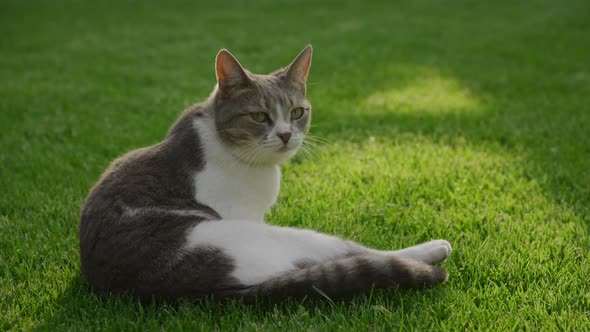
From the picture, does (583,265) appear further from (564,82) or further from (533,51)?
(533,51)

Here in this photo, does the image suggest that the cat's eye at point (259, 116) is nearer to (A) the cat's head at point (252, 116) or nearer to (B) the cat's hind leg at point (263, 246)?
(A) the cat's head at point (252, 116)

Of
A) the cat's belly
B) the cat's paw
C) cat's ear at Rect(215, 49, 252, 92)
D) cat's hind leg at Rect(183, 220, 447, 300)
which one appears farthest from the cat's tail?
cat's ear at Rect(215, 49, 252, 92)

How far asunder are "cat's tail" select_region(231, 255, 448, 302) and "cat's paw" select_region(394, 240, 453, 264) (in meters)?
0.24

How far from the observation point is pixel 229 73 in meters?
2.72

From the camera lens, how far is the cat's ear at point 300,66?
296cm

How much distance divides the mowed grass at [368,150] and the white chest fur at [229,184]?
1.77 feet

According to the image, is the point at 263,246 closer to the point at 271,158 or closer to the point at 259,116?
the point at 271,158

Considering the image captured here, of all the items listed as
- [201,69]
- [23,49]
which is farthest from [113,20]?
[201,69]

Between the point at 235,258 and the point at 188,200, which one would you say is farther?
the point at 188,200

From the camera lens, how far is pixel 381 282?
2.23 meters

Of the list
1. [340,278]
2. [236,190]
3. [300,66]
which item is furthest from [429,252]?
[300,66]

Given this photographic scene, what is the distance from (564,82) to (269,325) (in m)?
5.29

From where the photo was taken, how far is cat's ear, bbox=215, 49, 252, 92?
2686 mm

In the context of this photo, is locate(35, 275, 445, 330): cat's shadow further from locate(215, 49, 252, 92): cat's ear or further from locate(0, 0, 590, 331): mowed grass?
locate(215, 49, 252, 92): cat's ear
